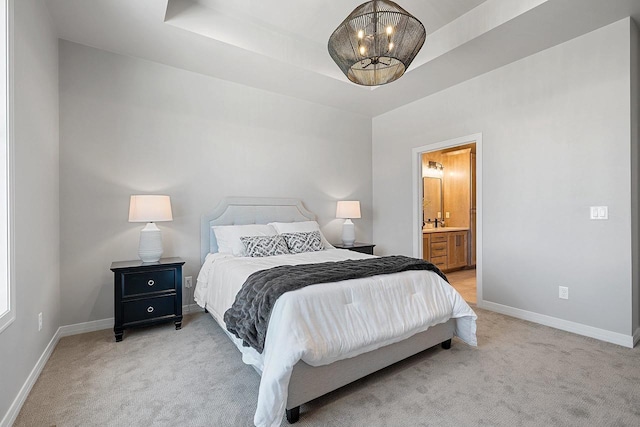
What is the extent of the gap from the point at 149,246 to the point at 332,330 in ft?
6.75

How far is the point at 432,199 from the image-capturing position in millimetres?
6180

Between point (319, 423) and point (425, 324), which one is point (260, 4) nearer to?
point (425, 324)

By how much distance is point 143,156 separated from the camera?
3.23 meters

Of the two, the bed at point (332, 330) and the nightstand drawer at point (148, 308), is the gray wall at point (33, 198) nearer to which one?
the nightstand drawer at point (148, 308)

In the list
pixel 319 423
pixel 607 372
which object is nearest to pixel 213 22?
pixel 319 423

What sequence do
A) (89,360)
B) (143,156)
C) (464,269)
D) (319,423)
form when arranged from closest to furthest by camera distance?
(319,423), (89,360), (143,156), (464,269)

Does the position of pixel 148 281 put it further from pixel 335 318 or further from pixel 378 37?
pixel 378 37

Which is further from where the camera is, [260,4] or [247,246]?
[247,246]

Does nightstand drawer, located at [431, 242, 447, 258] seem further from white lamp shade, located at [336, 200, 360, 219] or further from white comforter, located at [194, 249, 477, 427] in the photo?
white comforter, located at [194, 249, 477, 427]

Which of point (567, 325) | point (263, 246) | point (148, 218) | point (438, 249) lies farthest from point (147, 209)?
point (438, 249)

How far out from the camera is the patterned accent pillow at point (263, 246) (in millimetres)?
3135

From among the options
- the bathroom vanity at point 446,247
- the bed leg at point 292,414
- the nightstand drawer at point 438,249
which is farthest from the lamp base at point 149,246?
the nightstand drawer at point 438,249

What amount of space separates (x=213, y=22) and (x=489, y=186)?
331 centimetres

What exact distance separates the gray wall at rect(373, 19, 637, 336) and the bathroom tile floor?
51cm
